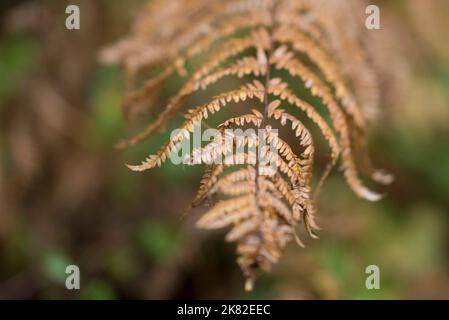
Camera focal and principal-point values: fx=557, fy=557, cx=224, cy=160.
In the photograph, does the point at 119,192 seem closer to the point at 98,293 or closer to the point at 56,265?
the point at 56,265

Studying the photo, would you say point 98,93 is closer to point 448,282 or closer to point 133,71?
point 133,71

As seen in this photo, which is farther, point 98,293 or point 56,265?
point 56,265

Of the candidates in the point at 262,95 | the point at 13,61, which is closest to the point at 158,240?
the point at 13,61

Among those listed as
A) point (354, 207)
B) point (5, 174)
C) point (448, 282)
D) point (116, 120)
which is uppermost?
point (116, 120)

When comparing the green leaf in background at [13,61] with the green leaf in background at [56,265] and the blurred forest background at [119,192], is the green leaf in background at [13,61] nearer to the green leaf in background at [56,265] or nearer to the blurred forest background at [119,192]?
the blurred forest background at [119,192]

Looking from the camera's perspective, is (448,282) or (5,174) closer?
(5,174)
